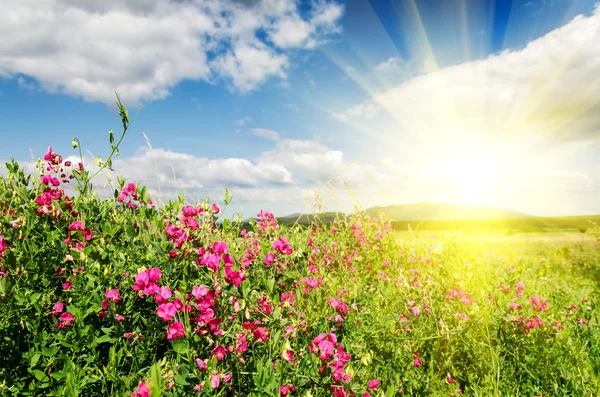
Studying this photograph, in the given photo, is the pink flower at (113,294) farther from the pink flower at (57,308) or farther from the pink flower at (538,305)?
the pink flower at (538,305)

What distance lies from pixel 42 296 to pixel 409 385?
2.68m

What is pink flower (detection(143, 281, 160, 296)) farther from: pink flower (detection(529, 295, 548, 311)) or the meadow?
pink flower (detection(529, 295, 548, 311))

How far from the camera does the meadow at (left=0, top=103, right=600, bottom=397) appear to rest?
1.86m

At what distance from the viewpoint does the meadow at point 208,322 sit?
186 centimetres

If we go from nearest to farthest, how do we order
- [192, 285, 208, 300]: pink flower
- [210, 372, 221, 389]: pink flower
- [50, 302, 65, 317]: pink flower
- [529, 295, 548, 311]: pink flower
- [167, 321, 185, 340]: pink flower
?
1. [210, 372, 221, 389]: pink flower
2. [167, 321, 185, 340]: pink flower
3. [192, 285, 208, 300]: pink flower
4. [50, 302, 65, 317]: pink flower
5. [529, 295, 548, 311]: pink flower

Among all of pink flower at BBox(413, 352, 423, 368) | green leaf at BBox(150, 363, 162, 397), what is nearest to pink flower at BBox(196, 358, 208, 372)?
green leaf at BBox(150, 363, 162, 397)

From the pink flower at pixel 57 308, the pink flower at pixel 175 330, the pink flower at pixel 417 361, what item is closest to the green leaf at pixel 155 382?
the pink flower at pixel 175 330

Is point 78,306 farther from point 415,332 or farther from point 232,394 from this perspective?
point 415,332

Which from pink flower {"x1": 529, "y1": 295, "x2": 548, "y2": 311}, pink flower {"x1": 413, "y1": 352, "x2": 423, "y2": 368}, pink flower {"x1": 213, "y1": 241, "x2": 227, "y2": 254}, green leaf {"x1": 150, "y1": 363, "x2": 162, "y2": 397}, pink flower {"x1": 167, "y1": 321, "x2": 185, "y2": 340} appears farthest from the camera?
pink flower {"x1": 529, "y1": 295, "x2": 548, "y2": 311}

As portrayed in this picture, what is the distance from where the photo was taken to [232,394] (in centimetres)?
199

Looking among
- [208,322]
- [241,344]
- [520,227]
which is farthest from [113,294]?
[520,227]

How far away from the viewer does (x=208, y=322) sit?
1859 mm

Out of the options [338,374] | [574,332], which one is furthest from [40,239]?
[574,332]

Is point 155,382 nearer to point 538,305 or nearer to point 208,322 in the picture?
point 208,322
